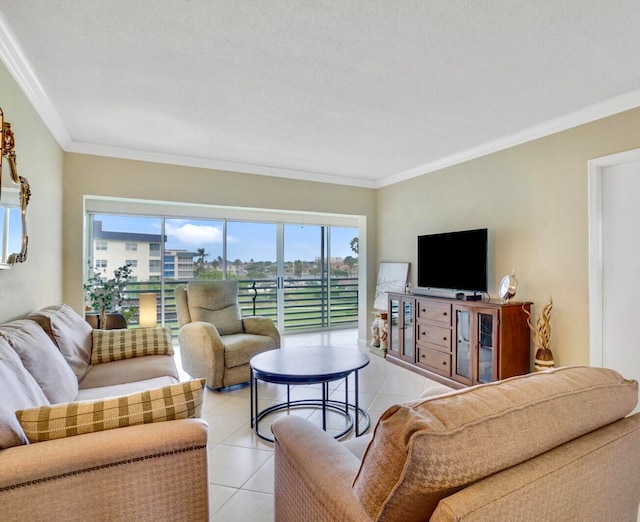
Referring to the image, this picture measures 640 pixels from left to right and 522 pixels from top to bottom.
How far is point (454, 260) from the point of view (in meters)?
3.79

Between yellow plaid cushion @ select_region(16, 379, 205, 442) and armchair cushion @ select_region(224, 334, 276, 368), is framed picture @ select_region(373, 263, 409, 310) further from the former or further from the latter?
yellow plaid cushion @ select_region(16, 379, 205, 442)

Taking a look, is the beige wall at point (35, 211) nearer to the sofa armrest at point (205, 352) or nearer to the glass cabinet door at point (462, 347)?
the sofa armrest at point (205, 352)

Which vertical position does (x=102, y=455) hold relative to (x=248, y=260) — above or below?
below

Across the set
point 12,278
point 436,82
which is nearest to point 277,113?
point 436,82

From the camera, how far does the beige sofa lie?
720 mm

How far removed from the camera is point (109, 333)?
2828 mm

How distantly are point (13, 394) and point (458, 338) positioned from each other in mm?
3299

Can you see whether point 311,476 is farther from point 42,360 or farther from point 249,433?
point 249,433

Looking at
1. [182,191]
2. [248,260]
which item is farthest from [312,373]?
[248,260]

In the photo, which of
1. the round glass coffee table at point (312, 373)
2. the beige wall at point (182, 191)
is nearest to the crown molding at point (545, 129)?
the beige wall at point (182, 191)

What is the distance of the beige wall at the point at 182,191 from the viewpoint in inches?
143

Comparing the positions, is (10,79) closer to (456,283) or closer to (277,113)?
(277,113)

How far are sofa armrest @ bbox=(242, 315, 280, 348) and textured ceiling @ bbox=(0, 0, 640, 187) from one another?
1.84 metres

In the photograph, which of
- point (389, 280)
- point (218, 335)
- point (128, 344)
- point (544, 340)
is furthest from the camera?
point (389, 280)
